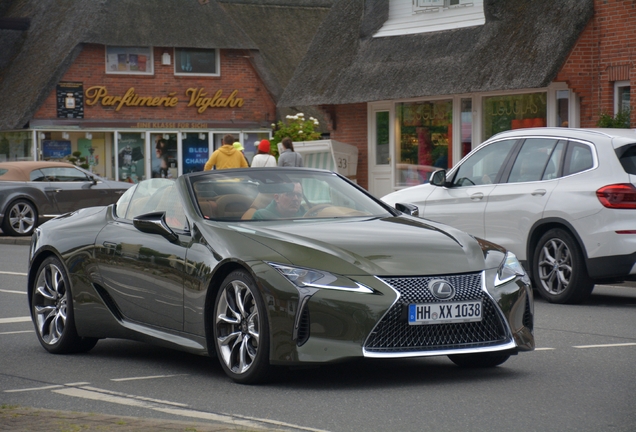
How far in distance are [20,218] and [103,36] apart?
13.9 metres

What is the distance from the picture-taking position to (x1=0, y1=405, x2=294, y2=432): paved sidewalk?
5.63 m

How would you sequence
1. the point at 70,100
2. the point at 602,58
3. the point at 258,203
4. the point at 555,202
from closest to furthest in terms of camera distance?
the point at 258,203, the point at 555,202, the point at 602,58, the point at 70,100

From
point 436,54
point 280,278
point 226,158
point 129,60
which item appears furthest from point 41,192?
point 280,278

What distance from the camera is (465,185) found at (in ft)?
43.7

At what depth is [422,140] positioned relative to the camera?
26.1 m

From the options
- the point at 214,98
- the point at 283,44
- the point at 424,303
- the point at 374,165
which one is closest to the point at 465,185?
the point at 424,303

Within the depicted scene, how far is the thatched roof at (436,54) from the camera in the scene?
21.9 metres

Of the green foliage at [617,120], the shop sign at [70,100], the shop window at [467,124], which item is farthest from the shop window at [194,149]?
the green foliage at [617,120]

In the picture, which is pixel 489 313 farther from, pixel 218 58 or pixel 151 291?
pixel 218 58

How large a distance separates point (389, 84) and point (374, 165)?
241cm

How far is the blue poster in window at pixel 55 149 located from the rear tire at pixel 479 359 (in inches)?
1236

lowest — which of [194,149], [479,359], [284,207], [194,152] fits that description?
[479,359]

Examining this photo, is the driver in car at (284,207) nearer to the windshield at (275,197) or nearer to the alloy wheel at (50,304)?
the windshield at (275,197)

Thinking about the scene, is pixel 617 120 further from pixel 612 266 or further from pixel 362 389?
pixel 362 389
